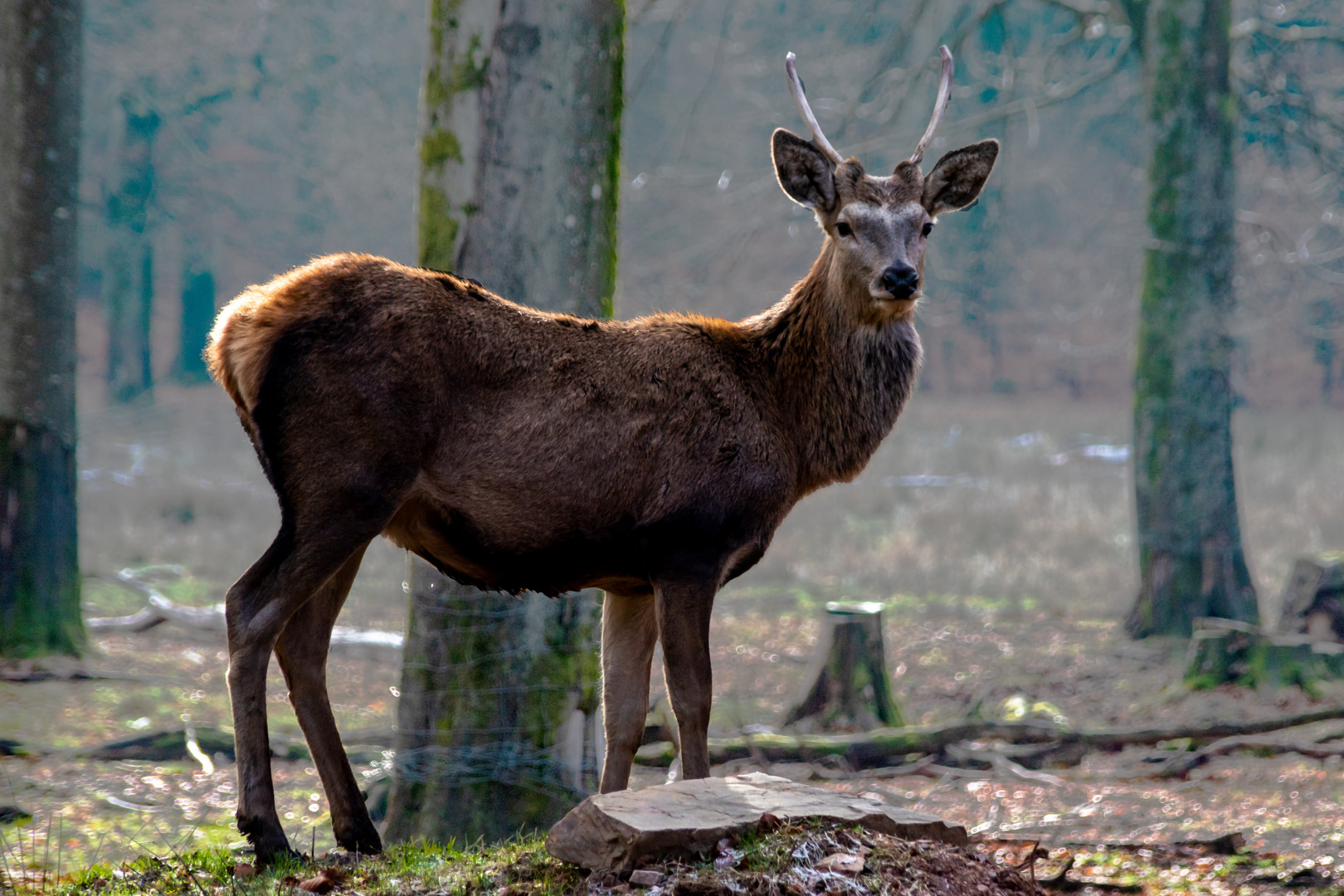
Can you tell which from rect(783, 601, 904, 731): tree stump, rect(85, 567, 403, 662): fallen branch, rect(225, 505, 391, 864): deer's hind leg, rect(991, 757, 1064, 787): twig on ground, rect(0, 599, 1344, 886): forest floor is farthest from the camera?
rect(85, 567, 403, 662): fallen branch

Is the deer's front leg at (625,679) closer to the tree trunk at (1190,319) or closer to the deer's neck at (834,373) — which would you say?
the deer's neck at (834,373)

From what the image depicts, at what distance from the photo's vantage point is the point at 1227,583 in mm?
10938

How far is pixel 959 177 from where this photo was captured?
5.32 m

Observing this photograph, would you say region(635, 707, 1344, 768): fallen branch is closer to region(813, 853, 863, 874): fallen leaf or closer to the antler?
region(813, 853, 863, 874): fallen leaf

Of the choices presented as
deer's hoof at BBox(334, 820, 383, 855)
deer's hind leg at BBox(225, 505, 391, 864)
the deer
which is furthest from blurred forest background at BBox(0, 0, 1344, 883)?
the deer

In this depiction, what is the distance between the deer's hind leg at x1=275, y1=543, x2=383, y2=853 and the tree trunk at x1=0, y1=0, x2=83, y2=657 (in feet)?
17.6

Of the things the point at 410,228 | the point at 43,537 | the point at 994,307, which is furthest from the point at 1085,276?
the point at 43,537

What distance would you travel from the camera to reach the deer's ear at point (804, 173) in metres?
5.01

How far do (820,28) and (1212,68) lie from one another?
22049 millimetres

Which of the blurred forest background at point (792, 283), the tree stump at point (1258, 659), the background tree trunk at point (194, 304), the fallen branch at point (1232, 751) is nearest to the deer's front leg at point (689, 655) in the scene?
the blurred forest background at point (792, 283)

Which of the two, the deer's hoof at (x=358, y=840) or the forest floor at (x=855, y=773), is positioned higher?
the deer's hoof at (x=358, y=840)

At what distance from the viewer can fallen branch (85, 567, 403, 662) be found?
34.3 feet

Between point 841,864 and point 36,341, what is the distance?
765 cm

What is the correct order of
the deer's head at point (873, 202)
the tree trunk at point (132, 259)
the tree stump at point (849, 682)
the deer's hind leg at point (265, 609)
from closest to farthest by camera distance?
the deer's hind leg at point (265, 609) → the deer's head at point (873, 202) → the tree stump at point (849, 682) → the tree trunk at point (132, 259)
